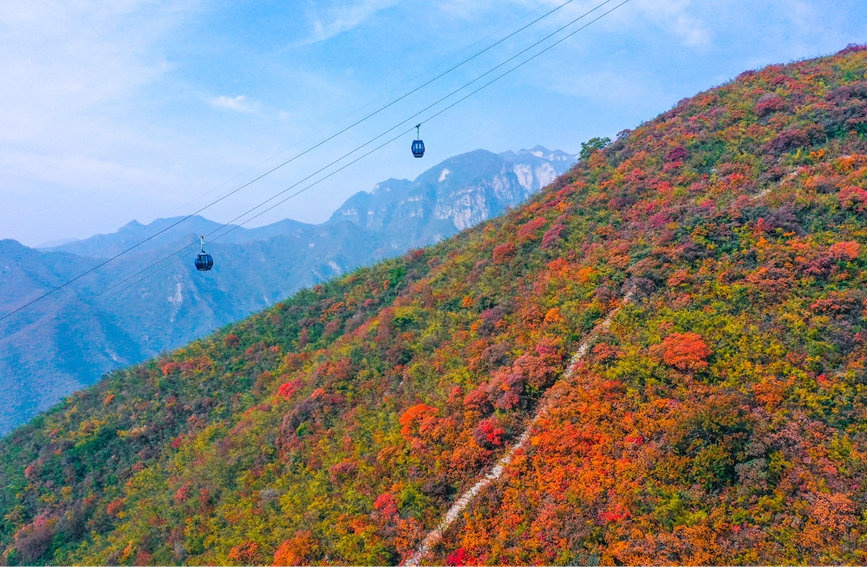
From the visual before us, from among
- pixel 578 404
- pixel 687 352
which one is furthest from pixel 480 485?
pixel 687 352

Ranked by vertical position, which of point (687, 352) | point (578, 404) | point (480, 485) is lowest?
point (480, 485)

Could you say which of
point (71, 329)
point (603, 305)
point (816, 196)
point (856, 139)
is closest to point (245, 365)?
point (603, 305)

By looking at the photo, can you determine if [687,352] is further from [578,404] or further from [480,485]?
[480,485]

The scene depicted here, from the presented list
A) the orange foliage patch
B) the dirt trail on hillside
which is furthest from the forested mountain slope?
the dirt trail on hillside

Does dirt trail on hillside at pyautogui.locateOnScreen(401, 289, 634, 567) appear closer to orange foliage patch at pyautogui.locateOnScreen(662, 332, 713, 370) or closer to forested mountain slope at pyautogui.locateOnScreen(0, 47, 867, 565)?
forested mountain slope at pyautogui.locateOnScreen(0, 47, 867, 565)

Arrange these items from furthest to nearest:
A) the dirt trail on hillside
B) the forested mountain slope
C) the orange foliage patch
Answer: the orange foliage patch < the dirt trail on hillside < the forested mountain slope

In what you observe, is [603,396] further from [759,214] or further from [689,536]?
[759,214]

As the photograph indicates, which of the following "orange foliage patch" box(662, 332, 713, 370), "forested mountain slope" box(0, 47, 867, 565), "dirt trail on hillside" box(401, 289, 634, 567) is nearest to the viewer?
"forested mountain slope" box(0, 47, 867, 565)

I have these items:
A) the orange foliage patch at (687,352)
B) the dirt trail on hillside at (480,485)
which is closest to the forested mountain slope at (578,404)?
the orange foliage patch at (687,352)

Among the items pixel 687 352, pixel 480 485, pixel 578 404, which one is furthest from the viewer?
pixel 578 404
